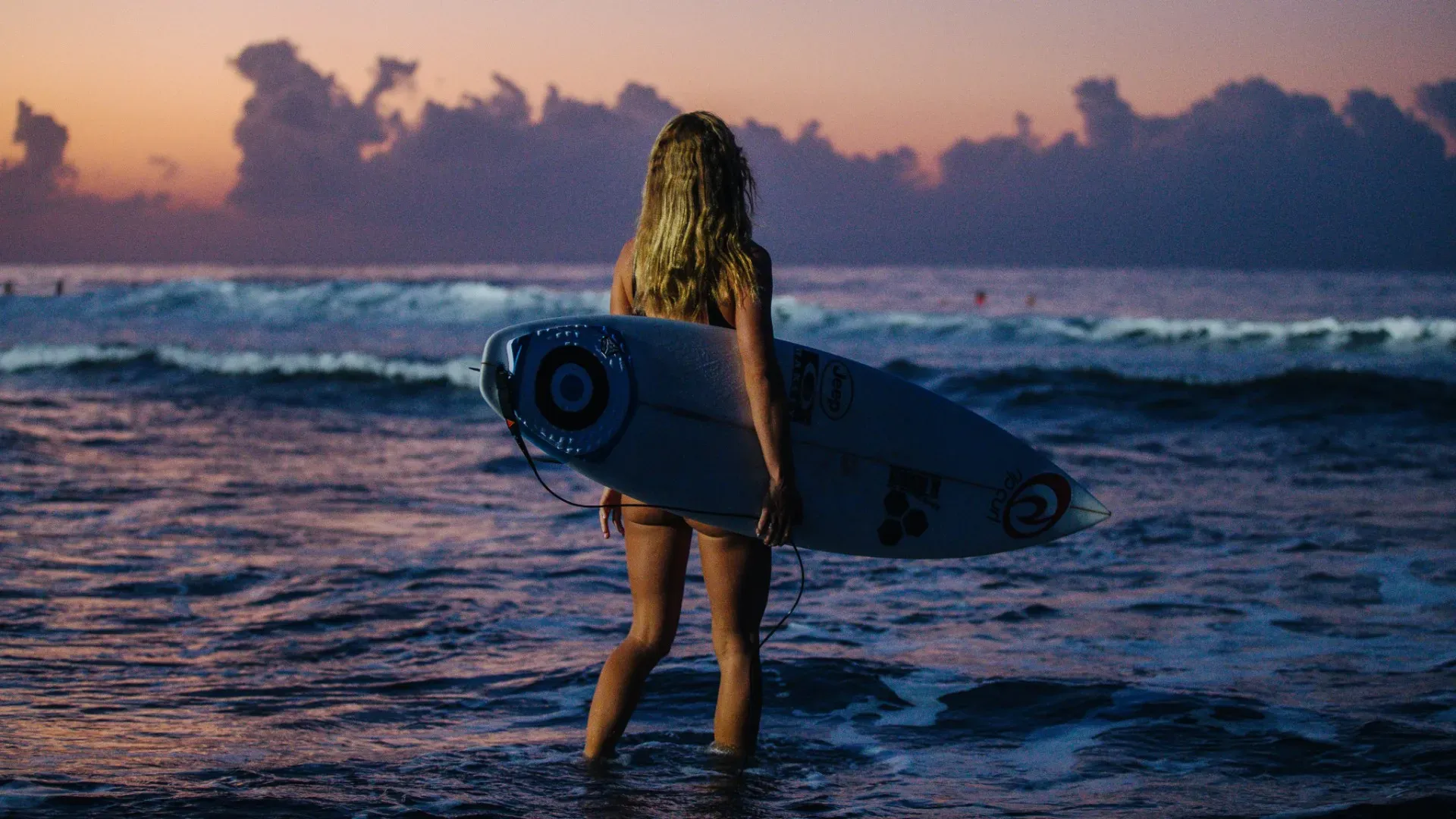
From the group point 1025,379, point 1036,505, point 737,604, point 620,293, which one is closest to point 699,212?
point 620,293

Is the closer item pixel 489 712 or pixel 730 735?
pixel 730 735

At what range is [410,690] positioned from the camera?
4.38 meters

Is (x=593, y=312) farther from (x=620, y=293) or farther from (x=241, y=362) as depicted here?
(x=620, y=293)

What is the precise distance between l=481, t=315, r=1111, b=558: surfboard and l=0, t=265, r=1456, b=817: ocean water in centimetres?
70

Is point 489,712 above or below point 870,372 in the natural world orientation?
below

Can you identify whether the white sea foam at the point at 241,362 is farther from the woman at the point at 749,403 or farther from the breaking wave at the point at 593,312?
the woman at the point at 749,403

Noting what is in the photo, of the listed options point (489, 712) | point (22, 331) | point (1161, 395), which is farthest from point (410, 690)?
point (22, 331)

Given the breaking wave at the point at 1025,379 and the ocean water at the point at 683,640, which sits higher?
the breaking wave at the point at 1025,379

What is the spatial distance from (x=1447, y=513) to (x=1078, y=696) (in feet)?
15.5

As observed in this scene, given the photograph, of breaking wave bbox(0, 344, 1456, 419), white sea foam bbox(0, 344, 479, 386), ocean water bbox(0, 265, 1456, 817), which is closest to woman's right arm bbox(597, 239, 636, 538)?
ocean water bbox(0, 265, 1456, 817)

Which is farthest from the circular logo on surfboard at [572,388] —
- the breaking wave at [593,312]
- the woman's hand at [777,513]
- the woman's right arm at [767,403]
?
the breaking wave at [593,312]

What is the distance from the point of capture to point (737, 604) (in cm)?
327

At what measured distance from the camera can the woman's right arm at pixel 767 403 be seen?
304 cm

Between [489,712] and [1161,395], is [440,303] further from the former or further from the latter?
[489,712]
